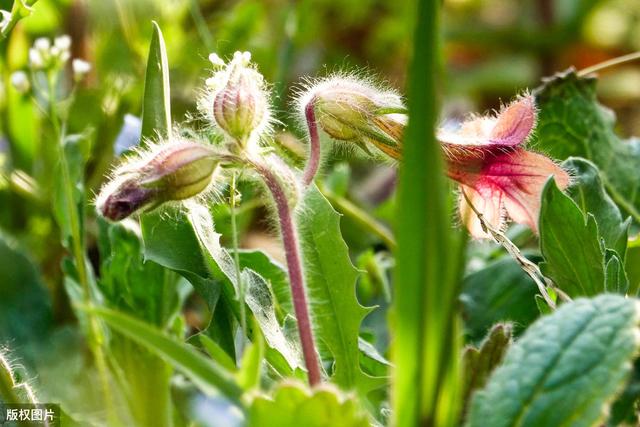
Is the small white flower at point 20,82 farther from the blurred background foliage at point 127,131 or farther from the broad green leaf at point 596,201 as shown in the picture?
the broad green leaf at point 596,201

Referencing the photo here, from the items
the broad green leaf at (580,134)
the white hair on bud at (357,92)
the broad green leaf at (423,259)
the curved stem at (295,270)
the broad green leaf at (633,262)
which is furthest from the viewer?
the broad green leaf at (580,134)

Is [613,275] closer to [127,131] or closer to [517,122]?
[517,122]

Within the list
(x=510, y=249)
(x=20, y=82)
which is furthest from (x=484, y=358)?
(x=20, y=82)

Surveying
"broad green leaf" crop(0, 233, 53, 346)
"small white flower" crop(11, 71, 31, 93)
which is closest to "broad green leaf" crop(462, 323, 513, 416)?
"broad green leaf" crop(0, 233, 53, 346)

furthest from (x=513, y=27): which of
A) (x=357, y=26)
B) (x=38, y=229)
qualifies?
(x=38, y=229)

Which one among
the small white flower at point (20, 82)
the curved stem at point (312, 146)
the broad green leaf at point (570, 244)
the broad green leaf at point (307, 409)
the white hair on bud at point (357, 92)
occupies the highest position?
the small white flower at point (20, 82)

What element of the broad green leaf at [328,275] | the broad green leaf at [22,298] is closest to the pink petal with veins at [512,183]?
the broad green leaf at [328,275]

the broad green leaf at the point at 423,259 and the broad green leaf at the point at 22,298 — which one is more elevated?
the broad green leaf at the point at 22,298
